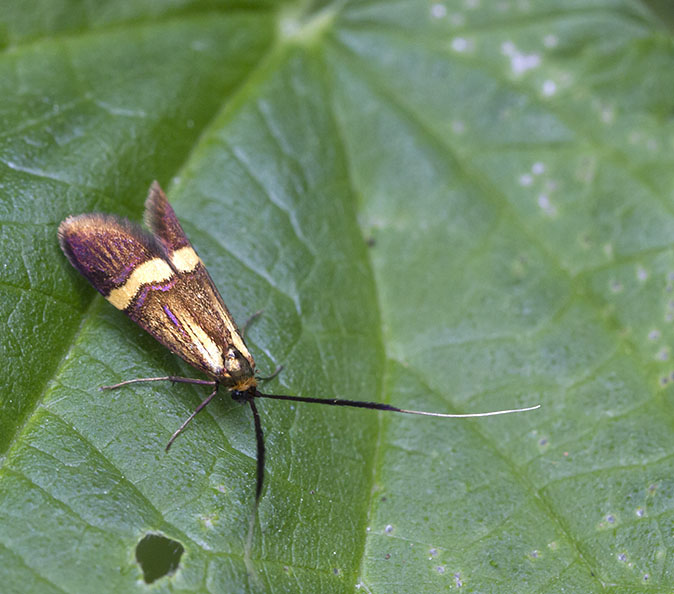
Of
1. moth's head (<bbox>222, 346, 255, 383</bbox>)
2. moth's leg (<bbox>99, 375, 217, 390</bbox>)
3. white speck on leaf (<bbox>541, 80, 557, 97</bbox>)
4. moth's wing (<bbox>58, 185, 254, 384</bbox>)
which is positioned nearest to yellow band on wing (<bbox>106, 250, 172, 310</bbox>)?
moth's wing (<bbox>58, 185, 254, 384</bbox>)

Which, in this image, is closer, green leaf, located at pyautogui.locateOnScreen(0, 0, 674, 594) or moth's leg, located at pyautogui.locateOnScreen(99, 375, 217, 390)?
green leaf, located at pyautogui.locateOnScreen(0, 0, 674, 594)

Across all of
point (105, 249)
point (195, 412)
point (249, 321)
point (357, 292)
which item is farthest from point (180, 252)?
point (357, 292)

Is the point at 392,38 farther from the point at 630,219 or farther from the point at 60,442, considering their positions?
the point at 60,442

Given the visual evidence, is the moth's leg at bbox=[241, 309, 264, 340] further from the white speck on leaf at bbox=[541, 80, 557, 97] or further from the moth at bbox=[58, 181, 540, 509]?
the white speck on leaf at bbox=[541, 80, 557, 97]

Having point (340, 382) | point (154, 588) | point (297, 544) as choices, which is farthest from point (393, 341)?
point (154, 588)

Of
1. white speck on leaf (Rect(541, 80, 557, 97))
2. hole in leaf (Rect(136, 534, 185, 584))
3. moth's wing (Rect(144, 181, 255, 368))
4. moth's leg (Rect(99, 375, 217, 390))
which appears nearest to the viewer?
hole in leaf (Rect(136, 534, 185, 584))

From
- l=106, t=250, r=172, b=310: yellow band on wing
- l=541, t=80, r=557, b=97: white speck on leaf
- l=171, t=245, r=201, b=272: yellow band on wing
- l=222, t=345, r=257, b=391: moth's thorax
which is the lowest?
l=541, t=80, r=557, b=97: white speck on leaf

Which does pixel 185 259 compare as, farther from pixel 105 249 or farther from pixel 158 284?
pixel 105 249
